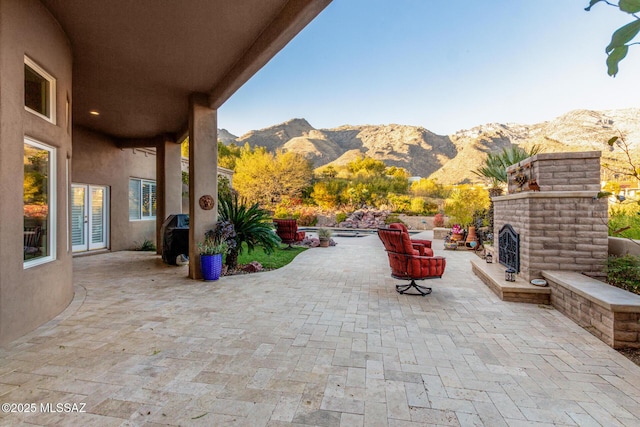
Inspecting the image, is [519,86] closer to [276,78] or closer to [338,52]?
[338,52]

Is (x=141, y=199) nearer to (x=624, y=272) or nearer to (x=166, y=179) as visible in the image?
(x=166, y=179)

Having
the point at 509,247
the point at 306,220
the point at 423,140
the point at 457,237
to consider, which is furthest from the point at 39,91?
the point at 423,140

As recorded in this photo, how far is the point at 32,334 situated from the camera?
327 cm

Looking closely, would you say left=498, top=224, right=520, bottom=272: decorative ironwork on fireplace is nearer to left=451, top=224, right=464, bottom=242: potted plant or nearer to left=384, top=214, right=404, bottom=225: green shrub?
left=451, top=224, right=464, bottom=242: potted plant

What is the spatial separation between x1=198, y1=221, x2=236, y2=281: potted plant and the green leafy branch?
5.67 m

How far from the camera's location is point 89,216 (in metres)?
8.59

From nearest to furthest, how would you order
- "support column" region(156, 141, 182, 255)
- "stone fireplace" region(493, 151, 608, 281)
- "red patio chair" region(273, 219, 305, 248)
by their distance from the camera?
1. "stone fireplace" region(493, 151, 608, 281)
2. "support column" region(156, 141, 182, 255)
3. "red patio chair" region(273, 219, 305, 248)

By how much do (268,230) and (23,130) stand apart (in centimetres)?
389

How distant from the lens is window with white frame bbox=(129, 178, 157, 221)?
10.0m

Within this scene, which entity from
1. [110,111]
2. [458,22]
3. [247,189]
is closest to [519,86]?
[458,22]

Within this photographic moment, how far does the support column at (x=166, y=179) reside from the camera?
9008 mm

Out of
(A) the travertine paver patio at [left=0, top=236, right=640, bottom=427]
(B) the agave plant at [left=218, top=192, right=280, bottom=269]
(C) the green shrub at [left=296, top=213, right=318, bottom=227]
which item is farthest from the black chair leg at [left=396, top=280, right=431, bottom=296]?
(C) the green shrub at [left=296, top=213, right=318, bottom=227]

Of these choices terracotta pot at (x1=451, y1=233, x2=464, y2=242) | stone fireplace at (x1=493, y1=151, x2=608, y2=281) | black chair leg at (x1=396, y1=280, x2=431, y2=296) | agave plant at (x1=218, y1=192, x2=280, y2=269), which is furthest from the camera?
terracotta pot at (x1=451, y1=233, x2=464, y2=242)

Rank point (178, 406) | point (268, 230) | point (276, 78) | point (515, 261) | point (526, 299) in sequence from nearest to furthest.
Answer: point (178, 406), point (526, 299), point (515, 261), point (268, 230), point (276, 78)
